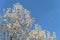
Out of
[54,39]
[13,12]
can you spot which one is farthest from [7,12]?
[54,39]

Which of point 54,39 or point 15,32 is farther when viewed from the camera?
point 54,39

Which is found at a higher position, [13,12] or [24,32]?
[13,12]

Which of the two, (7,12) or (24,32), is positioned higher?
(7,12)

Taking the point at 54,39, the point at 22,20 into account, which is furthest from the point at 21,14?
the point at 54,39

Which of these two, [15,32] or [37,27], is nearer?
[15,32]

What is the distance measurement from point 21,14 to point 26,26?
114cm

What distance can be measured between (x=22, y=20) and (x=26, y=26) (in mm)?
630

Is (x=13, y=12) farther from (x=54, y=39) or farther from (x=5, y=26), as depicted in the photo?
(x=54, y=39)

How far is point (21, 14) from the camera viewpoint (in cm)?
1614

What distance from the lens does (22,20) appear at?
15.9 metres

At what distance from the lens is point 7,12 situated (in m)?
16.4

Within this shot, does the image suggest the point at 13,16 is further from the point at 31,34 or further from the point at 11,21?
the point at 31,34

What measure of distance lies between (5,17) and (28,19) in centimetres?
200

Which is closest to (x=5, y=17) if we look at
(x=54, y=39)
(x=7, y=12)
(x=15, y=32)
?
(x=7, y=12)
